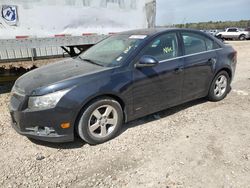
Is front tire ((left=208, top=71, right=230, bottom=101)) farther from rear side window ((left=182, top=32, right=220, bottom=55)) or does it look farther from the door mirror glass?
the door mirror glass

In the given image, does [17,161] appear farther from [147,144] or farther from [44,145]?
[147,144]

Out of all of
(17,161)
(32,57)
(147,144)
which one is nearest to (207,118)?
(147,144)

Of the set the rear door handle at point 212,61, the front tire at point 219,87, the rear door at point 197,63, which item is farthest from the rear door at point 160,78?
the front tire at point 219,87

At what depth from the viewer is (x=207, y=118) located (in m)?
4.48

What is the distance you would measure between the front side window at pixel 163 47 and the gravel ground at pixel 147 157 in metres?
1.14

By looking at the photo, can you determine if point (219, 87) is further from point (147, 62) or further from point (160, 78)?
point (147, 62)

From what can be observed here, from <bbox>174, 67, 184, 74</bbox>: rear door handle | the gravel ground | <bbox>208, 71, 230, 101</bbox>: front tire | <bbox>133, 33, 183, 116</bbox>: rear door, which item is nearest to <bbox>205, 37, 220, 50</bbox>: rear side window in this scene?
<bbox>208, 71, 230, 101</bbox>: front tire

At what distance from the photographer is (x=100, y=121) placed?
3.60 meters

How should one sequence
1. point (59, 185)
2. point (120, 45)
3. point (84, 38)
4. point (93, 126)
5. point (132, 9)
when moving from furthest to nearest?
point (132, 9) < point (84, 38) < point (120, 45) < point (93, 126) < point (59, 185)

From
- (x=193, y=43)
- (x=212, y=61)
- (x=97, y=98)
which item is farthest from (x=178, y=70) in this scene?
(x=97, y=98)

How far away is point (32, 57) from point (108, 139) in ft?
25.0

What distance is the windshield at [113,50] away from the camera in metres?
3.88

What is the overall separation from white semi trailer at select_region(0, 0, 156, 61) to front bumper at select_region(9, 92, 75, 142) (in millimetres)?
2888

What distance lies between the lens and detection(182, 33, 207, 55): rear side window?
14.7 feet
